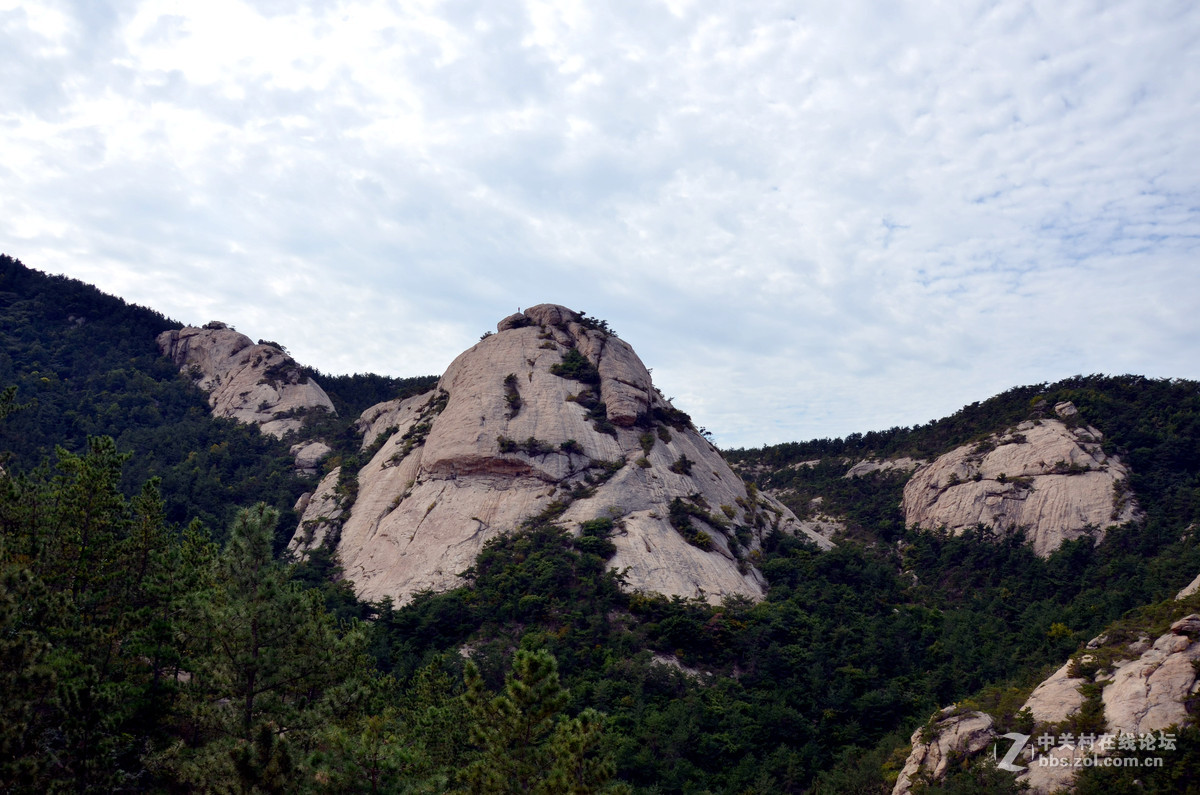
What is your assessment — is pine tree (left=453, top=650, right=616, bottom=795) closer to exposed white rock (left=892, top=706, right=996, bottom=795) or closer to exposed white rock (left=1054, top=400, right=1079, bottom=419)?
exposed white rock (left=892, top=706, right=996, bottom=795)

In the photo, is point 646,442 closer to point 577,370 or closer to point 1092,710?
point 577,370

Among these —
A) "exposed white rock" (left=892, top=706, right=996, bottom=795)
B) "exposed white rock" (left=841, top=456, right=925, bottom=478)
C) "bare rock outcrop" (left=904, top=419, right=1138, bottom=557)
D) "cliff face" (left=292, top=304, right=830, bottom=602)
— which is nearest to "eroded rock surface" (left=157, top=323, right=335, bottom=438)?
"cliff face" (left=292, top=304, right=830, bottom=602)

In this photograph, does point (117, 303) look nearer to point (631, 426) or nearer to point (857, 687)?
point (631, 426)

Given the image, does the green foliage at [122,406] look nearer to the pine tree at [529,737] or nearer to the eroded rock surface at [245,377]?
the eroded rock surface at [245,377]

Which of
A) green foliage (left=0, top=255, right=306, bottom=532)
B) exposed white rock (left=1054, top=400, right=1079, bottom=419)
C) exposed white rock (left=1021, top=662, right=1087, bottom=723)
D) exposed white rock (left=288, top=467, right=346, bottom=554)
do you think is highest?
exposed white rock (left=1054, top=400, right=1079, bottom=419)

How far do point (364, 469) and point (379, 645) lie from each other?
90.4 feet

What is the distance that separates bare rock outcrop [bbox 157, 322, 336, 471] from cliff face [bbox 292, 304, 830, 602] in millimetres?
21007

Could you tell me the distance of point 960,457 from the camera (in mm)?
66000

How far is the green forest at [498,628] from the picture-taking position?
59.0ft

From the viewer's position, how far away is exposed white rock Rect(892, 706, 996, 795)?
28156 mm

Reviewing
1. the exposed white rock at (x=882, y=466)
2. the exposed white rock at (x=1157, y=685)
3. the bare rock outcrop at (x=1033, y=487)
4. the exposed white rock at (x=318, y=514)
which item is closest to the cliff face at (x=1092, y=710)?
the exposed white rock at (x=1157, y=685)

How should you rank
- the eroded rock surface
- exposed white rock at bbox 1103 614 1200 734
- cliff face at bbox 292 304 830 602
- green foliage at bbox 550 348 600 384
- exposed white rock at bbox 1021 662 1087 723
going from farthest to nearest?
the eroded rock surface
green foliage at bbox 550 348 600 384
cliff face at bbox 292 304 830 602
exposed white rock at bbox 1021 662 1087 723
exposed white rock at bbox 1103 614 1200 734

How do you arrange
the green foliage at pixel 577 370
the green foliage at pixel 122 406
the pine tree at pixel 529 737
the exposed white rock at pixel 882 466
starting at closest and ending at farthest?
the pine tree at pixel 529 737 → the green foliage at pixel 122 406 → the green foliage at pixel 577 370 → the exposed white rock at pixel 882 466

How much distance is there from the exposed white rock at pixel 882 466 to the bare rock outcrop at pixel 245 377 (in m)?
57.8
